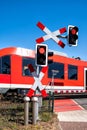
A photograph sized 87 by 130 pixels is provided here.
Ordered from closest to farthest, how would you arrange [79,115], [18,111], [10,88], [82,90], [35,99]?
[35,99] → [18,111] → [79,115] → [10,88] → [82,90]

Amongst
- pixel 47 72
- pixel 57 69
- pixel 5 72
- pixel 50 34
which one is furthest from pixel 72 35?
pixel 57 69

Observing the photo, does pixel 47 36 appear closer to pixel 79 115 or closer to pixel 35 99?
pixel 35 99

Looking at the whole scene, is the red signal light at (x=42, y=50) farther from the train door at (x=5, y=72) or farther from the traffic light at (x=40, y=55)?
the train door at (x=5, y=72)

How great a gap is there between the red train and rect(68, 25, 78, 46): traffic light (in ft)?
27.7

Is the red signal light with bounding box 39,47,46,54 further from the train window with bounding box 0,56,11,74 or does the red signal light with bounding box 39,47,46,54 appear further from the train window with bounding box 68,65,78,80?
the train window with bounding box 68,65,78,80

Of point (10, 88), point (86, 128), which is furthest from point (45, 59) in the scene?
point (10, 88)

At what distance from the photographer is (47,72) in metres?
25.1

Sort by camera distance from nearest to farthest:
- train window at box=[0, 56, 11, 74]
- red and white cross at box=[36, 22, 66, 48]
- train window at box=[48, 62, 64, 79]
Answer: red and white cross at box=[36, 22, 66, 48] < train window at box=[0, 56, 11, 74] < train window at box=[48, 62, 64, 79]

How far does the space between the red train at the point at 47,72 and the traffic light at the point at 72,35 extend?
27.7 feet

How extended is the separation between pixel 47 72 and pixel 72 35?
1050 cm

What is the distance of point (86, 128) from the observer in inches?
507

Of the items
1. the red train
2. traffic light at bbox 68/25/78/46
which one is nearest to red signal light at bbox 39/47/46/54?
traffic light at bbox 68/25/78/46

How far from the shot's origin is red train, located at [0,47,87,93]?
75.0 ft

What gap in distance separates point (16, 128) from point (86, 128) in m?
2.49
